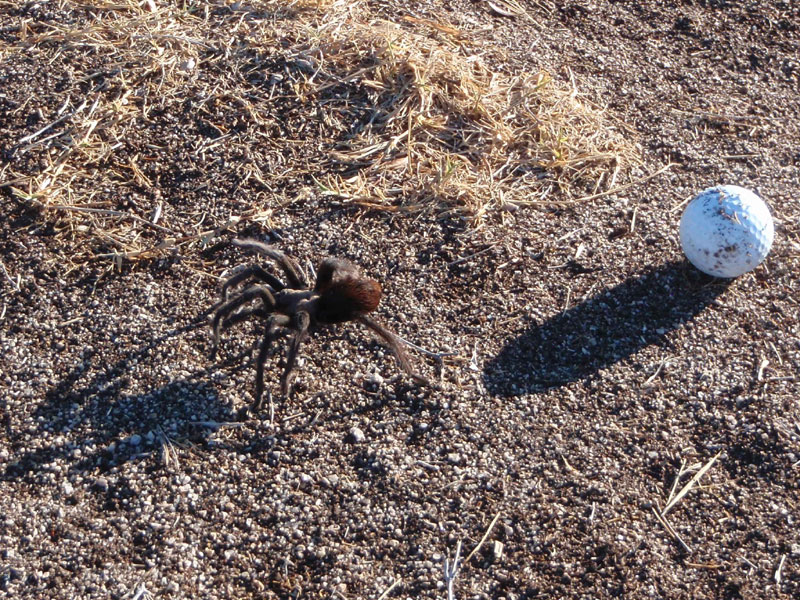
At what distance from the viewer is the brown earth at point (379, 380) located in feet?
10.4

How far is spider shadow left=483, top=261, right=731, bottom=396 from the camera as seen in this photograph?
3740 millimetres

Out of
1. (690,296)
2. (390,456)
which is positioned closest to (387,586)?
(390,456)

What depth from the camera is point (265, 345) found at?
A: 11.3 ft

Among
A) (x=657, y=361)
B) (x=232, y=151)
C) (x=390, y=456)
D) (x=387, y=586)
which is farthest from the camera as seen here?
(x=232, y=151)

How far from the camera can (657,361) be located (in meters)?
3.80

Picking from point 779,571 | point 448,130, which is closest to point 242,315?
point 448,130

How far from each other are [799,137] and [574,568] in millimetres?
3161

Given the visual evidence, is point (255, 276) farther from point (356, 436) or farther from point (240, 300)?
point (356, 436)

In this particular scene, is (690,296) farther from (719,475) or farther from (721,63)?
(721,63)

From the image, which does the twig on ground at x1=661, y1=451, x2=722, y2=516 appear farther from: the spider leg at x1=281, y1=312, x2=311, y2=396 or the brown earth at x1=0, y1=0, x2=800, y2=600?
the spider leg at x1=281, y1=312, x2=311, y2=396

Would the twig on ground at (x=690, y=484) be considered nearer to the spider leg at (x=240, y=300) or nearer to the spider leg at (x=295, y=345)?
the spider leg at (x=295, y=345)

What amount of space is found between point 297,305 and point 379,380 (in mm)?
492

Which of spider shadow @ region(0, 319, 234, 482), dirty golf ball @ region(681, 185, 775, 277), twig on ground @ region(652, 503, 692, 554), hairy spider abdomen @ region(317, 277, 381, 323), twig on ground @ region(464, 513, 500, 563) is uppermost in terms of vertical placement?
dirty golf ball @ region(681, 185, 775, 277)

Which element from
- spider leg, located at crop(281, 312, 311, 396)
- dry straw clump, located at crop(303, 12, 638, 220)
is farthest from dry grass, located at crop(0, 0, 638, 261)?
spider leg, located at crop(281, 312, 311, 396)
